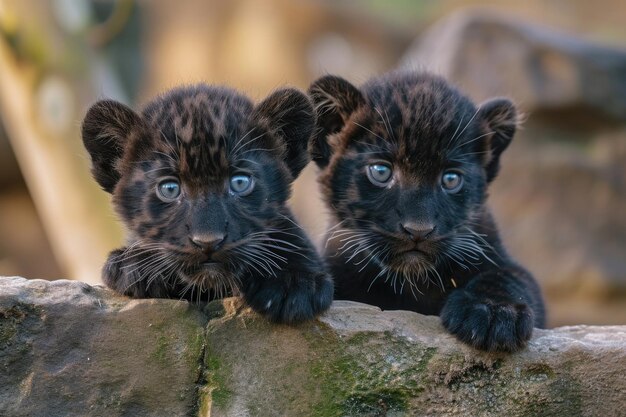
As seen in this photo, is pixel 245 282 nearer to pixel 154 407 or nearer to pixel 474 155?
pixel 154 407

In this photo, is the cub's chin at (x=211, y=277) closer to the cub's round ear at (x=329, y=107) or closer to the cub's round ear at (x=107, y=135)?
the cub's round ear at (x=107, y=135)

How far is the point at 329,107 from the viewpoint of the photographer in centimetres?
657

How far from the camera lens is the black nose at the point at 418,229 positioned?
5.71 m

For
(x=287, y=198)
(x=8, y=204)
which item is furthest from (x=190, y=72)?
(x=287, y=198)

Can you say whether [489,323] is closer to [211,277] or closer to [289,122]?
[211,277]

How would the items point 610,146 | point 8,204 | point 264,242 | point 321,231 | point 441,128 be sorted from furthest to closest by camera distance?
point 8,204 < point 610,146 < point 321,231 < point 441,128 < point 264,242

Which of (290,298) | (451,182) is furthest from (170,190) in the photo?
(451,182)

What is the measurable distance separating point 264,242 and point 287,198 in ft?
Answer: 1.30

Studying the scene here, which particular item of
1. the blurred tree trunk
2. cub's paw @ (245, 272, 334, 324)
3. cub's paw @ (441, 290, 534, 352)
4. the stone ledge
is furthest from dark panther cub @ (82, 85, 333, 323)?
the blurred tree trunk

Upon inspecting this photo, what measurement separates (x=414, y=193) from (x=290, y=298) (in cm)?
126

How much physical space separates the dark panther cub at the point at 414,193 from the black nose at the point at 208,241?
4.29 ft

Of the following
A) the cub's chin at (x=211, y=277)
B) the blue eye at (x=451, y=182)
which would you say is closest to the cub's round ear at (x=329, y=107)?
the blue eye at (x=451, y=182)

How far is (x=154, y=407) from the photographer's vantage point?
500 centimetres

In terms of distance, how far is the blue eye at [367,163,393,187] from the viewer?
20.0 feet
